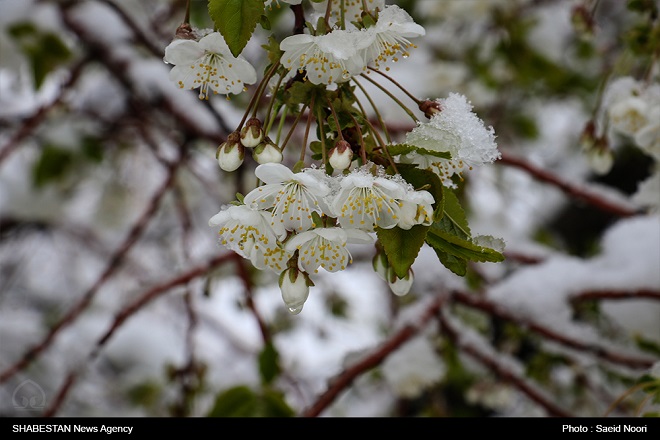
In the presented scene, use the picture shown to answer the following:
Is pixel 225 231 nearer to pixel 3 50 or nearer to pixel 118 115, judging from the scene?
pixel 3 50

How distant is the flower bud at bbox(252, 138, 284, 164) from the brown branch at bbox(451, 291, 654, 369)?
1170 mm

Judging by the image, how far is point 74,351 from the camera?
349 cm

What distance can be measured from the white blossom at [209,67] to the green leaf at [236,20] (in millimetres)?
89

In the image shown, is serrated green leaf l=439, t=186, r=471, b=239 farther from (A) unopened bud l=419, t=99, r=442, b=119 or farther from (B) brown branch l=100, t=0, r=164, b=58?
(B) brown branch l=100, t=0, r=164, b=58

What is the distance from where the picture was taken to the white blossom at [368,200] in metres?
0.66

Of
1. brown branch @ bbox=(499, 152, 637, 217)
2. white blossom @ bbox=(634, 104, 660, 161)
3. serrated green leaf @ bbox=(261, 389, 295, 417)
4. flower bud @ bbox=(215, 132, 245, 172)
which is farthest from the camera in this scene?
brown branch @ bbox=(499, 152, 637, 217)

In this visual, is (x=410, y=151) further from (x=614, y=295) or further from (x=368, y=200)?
(x=614, y=295)

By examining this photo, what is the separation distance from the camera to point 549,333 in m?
1.66

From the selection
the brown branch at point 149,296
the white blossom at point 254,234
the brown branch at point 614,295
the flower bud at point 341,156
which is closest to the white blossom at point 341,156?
the flower bud at point 341,156

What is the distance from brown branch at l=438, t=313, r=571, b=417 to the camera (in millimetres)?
1670

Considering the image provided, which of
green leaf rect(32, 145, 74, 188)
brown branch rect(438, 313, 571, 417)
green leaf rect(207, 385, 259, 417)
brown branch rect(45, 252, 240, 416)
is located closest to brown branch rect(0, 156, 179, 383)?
brown branch rect(45, 252, 240, 416)

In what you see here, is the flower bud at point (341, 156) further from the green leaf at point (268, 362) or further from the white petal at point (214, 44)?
the green leaf at point (268, 362)

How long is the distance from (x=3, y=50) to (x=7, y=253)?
5.77 feet

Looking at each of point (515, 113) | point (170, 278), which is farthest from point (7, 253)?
point (515, 113)
